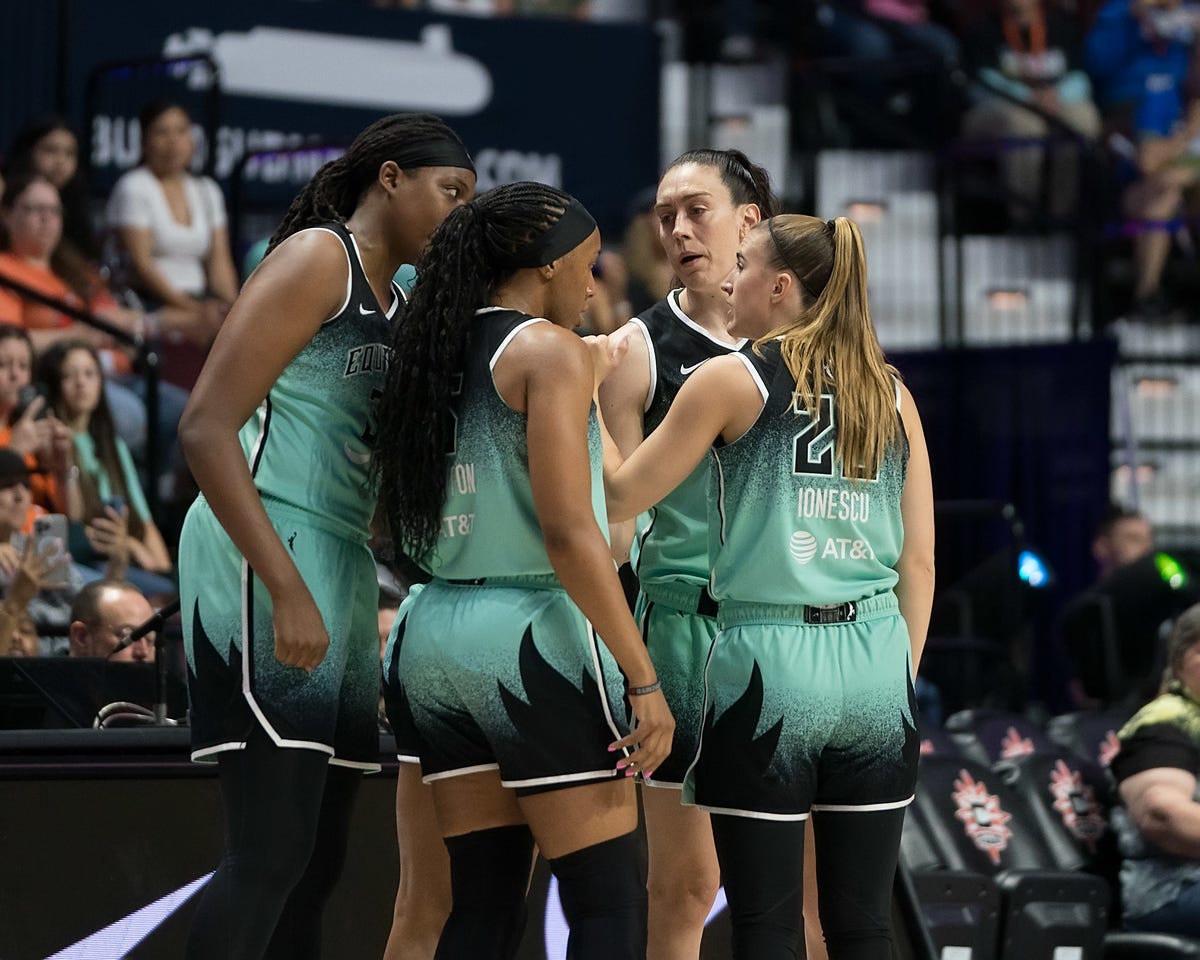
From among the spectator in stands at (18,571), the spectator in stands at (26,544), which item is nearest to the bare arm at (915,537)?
the spectator in stands at (18,571)

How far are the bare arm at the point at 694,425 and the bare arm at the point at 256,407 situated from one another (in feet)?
2.02

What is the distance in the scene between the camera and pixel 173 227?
891cm

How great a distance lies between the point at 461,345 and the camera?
10.5 ft

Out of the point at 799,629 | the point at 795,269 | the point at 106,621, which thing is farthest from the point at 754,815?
the point at 106,621

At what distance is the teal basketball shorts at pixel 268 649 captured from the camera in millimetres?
3268

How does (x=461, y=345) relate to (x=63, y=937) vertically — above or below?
above

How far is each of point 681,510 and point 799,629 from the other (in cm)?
53

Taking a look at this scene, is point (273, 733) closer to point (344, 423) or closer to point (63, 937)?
point (344, 423)

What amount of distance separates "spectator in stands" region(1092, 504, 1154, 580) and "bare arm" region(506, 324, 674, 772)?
20.3 ft

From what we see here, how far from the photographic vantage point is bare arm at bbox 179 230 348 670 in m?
3.19

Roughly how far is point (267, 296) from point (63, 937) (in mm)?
1501

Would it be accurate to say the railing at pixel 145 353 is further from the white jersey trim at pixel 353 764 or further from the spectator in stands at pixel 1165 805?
the white jersey trim at pixel 353 764

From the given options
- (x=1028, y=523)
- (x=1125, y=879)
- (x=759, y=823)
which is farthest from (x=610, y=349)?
(x=1028, y=523)

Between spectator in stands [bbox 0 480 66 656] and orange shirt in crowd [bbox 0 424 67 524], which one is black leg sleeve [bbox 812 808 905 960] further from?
orange shirt in crowd [bbox 0 424 67 524]
